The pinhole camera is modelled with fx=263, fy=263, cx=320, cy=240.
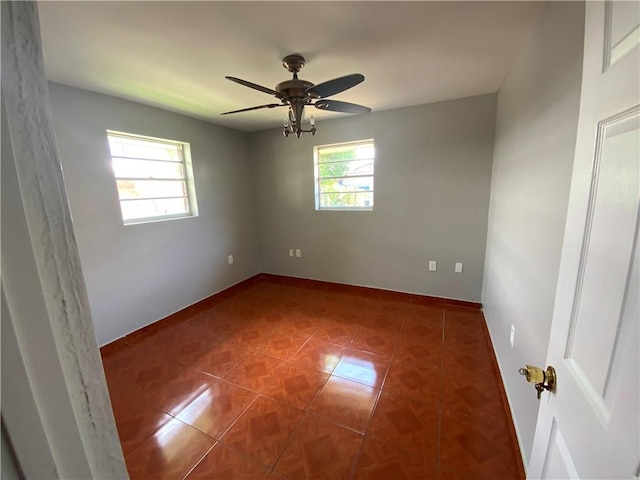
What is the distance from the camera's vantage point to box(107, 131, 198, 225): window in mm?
2527

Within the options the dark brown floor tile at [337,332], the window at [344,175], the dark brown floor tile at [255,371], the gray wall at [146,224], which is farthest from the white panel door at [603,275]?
the gray wall at [146,224]

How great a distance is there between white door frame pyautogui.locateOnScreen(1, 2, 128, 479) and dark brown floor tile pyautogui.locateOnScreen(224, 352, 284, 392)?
5.55 feet

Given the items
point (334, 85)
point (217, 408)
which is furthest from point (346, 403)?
point (334, 85)

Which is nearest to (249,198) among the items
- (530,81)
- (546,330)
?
(530,81)

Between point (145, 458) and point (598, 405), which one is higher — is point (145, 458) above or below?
below

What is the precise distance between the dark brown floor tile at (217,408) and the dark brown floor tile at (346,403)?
487mm

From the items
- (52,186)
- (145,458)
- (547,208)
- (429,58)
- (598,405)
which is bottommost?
(145,458)

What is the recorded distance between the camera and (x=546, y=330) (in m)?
1.14

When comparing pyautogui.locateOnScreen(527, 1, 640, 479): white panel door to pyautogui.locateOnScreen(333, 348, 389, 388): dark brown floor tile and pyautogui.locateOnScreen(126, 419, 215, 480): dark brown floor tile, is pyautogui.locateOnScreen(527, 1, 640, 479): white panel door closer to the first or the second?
pyautogui.locateOnScreen(333, 348, 389, 388): dark brown floor tile

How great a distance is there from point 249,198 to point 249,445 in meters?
3.16

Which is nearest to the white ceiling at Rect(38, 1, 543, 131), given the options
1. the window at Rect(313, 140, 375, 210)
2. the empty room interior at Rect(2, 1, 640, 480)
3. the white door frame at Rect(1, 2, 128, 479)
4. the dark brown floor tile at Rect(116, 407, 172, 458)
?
the empty room interior at Rect(2, 1, 640, 480)

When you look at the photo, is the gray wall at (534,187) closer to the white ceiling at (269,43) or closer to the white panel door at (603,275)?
the white ceiling at (269,43)

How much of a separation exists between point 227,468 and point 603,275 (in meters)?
1.73

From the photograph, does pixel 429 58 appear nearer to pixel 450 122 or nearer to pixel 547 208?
pixel 450 122
